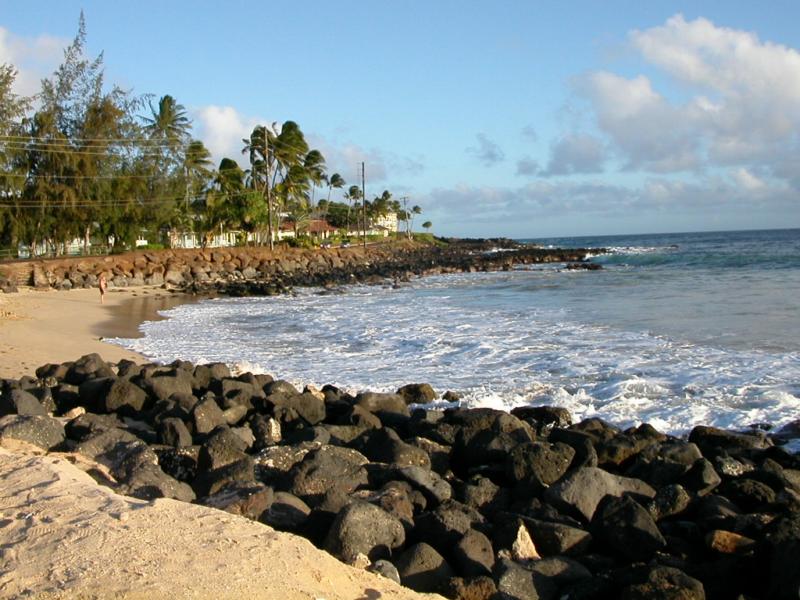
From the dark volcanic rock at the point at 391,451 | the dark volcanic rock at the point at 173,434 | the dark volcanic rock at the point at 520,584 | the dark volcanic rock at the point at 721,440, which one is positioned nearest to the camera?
the dark volcanic rock at the point at 520,584

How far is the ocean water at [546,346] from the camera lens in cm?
998

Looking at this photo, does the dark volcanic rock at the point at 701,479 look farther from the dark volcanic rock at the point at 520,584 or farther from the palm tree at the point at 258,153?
the palm tree at the point at 258,153

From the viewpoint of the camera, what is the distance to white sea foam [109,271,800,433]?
32.0ft

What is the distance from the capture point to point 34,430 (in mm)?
6352

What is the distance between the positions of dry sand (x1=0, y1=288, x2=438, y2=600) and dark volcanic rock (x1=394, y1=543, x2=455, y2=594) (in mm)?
279

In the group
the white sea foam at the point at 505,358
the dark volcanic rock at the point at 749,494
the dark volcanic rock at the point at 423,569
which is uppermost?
the dark volcanic rock at the point at 423,569

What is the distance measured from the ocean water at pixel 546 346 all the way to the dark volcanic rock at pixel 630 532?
3.96 m

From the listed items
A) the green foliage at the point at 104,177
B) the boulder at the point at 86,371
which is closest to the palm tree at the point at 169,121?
the green foliage at the point at 104,177

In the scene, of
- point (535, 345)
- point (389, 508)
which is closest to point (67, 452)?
point (389, 508)

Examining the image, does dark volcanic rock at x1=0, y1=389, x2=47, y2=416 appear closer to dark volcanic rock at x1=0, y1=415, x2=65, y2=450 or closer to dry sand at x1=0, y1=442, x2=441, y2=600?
dark volcanic rock at x1=0, y1=415, x2=65, y2=450

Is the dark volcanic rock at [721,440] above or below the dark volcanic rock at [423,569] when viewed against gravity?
below

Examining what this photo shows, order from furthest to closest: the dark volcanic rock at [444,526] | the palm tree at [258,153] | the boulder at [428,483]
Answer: the palm tree at [258,153], the boulder at [428,483], the dark volcanic rock at [444,526]

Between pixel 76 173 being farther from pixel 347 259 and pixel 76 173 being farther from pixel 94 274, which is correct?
pixel 347 259

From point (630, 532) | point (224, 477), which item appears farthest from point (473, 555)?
point (224, 477)
